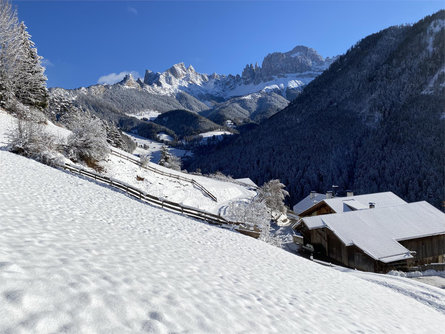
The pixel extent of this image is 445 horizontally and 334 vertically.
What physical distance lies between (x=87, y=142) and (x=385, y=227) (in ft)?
107

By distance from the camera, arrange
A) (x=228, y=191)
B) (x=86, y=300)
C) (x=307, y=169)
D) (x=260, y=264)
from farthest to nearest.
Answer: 1. (x=307, y=169)
2. (x=228, y=191)
3. (x=260, y=264)
4. (x=86, y=300)

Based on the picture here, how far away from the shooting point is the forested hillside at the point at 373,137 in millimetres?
102438

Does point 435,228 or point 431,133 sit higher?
point 431,133

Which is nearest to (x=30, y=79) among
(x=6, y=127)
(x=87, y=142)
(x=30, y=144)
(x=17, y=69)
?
(x=17, y=69)

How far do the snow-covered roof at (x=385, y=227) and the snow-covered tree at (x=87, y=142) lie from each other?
83.5 ft

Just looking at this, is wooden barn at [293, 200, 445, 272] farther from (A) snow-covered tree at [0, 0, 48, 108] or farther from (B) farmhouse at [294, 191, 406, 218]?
(A) snow-covered tree at [0, 0, 48, 108]

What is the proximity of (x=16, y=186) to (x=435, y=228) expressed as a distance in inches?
1362

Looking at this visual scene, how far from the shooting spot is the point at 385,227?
2384 centimetres

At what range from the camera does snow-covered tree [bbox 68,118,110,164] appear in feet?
86.5

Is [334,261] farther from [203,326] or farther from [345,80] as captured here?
[345,80]

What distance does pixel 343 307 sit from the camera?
21.8 ft

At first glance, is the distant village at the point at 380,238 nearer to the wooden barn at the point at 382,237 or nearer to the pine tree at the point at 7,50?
the wooden barn at the point at 382,237

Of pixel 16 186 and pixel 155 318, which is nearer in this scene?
pixel 155 318

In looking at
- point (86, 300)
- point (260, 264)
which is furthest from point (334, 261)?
point (86, 300)
